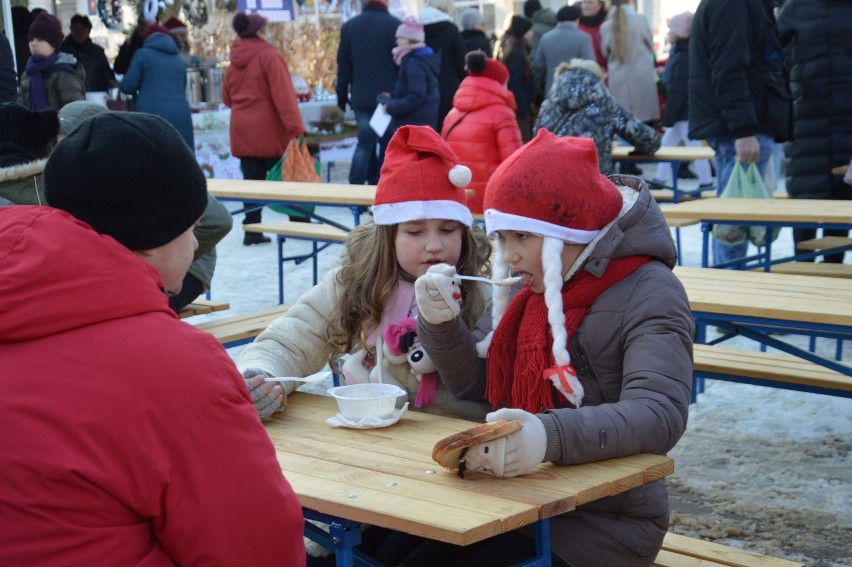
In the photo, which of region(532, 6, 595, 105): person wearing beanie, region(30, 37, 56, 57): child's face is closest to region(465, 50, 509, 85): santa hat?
region(532, 6, 595, 105): person wearing beanie

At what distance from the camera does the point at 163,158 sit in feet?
5.14

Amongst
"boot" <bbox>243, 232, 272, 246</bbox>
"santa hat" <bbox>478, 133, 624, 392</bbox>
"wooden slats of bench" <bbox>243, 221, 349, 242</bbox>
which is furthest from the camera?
"boot" <bbox>243, 232, 272, 246</bbox>

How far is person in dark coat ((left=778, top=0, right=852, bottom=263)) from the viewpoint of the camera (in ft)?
19.7

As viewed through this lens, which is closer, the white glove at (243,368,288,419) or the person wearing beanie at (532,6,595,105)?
the white glove at (243,368,288,419)

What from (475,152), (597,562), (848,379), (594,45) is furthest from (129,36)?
(597,562)

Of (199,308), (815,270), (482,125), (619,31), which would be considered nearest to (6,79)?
(482,125)

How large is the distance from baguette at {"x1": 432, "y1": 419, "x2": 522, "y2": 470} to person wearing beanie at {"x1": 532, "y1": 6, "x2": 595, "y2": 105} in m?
8.56

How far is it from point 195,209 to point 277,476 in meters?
0.42

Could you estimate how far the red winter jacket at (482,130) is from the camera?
24.3 ft

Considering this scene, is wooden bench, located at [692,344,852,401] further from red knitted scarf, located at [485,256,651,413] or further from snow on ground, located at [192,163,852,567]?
red knitted scarf, located at [485,256,651,413]

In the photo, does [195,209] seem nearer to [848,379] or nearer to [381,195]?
[381,195]

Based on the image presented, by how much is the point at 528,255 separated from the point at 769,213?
2979 mm

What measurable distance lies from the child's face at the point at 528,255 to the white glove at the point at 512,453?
469mm

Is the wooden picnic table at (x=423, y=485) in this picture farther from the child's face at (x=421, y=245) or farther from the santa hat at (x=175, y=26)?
the santa hat at (x=175, y=26)
